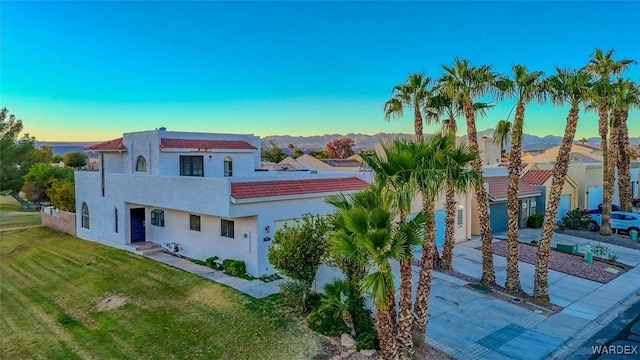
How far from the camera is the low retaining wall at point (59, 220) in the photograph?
30.8 metres

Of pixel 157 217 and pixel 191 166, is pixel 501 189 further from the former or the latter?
pixel 157 217

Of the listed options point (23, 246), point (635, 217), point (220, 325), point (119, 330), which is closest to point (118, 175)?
point (23, 246)

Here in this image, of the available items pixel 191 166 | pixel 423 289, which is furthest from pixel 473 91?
pixel 191 166

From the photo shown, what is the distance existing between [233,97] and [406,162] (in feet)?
112

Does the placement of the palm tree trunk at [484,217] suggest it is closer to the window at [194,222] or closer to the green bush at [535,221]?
the window at [194,222]

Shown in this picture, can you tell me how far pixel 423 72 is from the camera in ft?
60.0

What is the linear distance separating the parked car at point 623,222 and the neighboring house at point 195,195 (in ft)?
67.5

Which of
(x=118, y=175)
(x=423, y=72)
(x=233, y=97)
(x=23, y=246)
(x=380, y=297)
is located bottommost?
(x=23, y=246)

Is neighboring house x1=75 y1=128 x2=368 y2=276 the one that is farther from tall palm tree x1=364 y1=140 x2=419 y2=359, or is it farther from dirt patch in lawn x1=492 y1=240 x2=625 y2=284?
dirt patch in lawn x1=492 y1=240 x2=625 y2=284

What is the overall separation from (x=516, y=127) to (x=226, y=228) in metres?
13.5

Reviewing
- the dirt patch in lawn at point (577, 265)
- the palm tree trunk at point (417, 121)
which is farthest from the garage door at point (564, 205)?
the palm tree trunk at point (417, 121)

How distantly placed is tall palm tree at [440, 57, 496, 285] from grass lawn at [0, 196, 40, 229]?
1511 inches

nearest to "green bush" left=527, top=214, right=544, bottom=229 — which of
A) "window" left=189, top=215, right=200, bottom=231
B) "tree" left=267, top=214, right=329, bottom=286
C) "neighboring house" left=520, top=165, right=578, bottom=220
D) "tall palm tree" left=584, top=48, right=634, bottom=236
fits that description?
"neighboring house" left=520, top=165, right=578, bottom=220

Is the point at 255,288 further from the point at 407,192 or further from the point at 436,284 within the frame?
the point at 407,192
